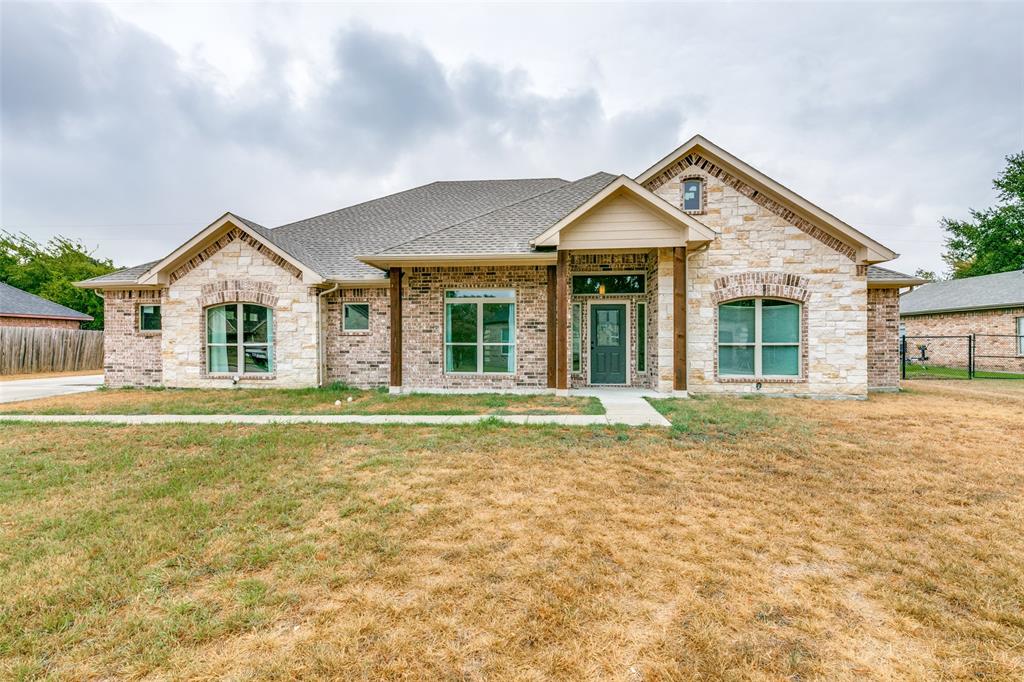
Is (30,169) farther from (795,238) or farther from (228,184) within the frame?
(795,238)

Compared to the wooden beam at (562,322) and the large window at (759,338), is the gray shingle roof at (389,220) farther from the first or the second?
the large window at (759,338)

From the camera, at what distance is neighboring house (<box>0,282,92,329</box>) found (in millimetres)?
21406

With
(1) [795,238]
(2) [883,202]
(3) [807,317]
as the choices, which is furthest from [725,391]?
(2) [883,202]

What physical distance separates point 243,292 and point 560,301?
8556 millimetres

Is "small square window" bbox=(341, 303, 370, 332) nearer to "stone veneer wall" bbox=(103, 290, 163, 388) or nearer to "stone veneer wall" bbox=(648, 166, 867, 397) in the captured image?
"stone veneer wall" bbox=(103, 290, 163, 388)

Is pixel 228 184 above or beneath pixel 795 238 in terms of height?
above

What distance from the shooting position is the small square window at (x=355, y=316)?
1189 cm

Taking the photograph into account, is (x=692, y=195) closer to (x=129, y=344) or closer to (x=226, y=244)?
(x=226, y=244)

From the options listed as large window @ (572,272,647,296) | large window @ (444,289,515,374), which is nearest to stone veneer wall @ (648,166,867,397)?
large window @ (572,272,647,296)

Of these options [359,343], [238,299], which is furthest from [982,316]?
[238,299]

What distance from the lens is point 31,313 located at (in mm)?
22125

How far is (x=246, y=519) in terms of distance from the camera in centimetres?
365

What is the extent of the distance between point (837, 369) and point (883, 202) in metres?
47.0

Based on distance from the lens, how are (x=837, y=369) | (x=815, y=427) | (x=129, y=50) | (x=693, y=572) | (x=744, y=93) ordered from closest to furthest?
(x=693, y=572), (x=815, y=427), (x=837, y=369), (x=129, y=50), (x=744, y=93)
